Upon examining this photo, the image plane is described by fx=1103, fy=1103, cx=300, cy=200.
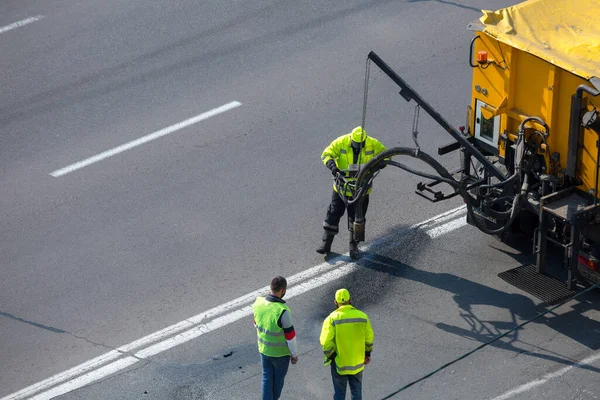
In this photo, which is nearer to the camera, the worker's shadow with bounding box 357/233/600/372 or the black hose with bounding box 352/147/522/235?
the black hose with bounding box 352/147/522/235

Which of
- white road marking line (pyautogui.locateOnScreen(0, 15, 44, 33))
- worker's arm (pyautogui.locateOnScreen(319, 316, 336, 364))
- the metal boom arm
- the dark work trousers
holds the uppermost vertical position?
the metal boom arm

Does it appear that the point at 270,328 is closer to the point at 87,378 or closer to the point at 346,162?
the point at 87,378

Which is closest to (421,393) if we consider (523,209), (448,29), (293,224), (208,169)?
(523,209)

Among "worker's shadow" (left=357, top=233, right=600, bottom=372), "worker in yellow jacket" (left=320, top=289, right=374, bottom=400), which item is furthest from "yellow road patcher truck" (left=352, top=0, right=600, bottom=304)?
"worker in yellow jacket" (left=320, top=289, right=374, bottom=400)

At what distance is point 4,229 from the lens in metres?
13.4

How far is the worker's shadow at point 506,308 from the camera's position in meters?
11.1

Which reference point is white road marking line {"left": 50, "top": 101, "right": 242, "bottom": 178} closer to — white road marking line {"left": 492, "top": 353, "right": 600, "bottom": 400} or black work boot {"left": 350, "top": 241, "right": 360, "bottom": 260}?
black work boot {"left": 350, "top": 241, "right": 360, "bottom": 260}

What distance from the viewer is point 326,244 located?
12.6m

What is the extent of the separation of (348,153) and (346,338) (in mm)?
3135

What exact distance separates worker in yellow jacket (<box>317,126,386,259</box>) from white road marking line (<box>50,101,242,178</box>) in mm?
3355

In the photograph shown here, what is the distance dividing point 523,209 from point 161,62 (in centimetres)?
705

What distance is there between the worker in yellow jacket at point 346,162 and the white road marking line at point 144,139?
11.0 ft

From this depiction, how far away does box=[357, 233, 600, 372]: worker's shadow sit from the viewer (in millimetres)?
11086

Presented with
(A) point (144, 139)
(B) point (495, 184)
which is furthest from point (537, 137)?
(A) point (144, 139)
